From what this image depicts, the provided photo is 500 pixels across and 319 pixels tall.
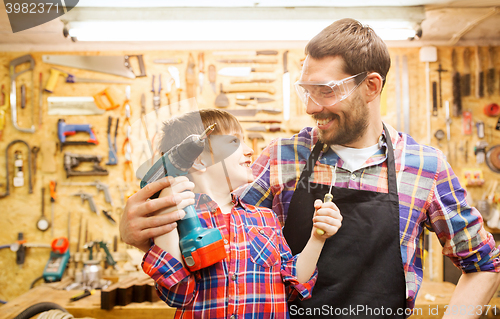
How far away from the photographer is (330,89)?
3.82 feet

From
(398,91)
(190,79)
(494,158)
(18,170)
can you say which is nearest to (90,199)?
(18,170)

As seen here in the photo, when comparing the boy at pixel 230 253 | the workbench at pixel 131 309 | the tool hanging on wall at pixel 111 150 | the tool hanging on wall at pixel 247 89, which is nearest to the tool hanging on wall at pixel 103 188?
the tool hanging on wall at pixel 111 150

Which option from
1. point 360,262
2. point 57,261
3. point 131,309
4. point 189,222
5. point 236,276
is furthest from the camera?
point 57,261

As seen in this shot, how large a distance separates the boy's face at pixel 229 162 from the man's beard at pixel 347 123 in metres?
0.33

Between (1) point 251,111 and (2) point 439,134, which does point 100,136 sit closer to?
(1) point 251,111

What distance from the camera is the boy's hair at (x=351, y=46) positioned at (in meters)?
1.18

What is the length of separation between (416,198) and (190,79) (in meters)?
2.59

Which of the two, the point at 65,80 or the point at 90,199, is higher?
the point at 65,80

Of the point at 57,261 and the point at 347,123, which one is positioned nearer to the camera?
the point at 347,123

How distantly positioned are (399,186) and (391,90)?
2453mm

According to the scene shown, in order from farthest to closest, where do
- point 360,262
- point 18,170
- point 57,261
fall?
1. point 18,170
2. point 57,261
3. point 360,262

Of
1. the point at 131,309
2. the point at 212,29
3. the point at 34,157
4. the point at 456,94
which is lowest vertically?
the point at 131,309

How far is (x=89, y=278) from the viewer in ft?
9.95

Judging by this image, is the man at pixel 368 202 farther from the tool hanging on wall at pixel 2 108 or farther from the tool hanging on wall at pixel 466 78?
the tool hanging on wall at pixel 2 108
